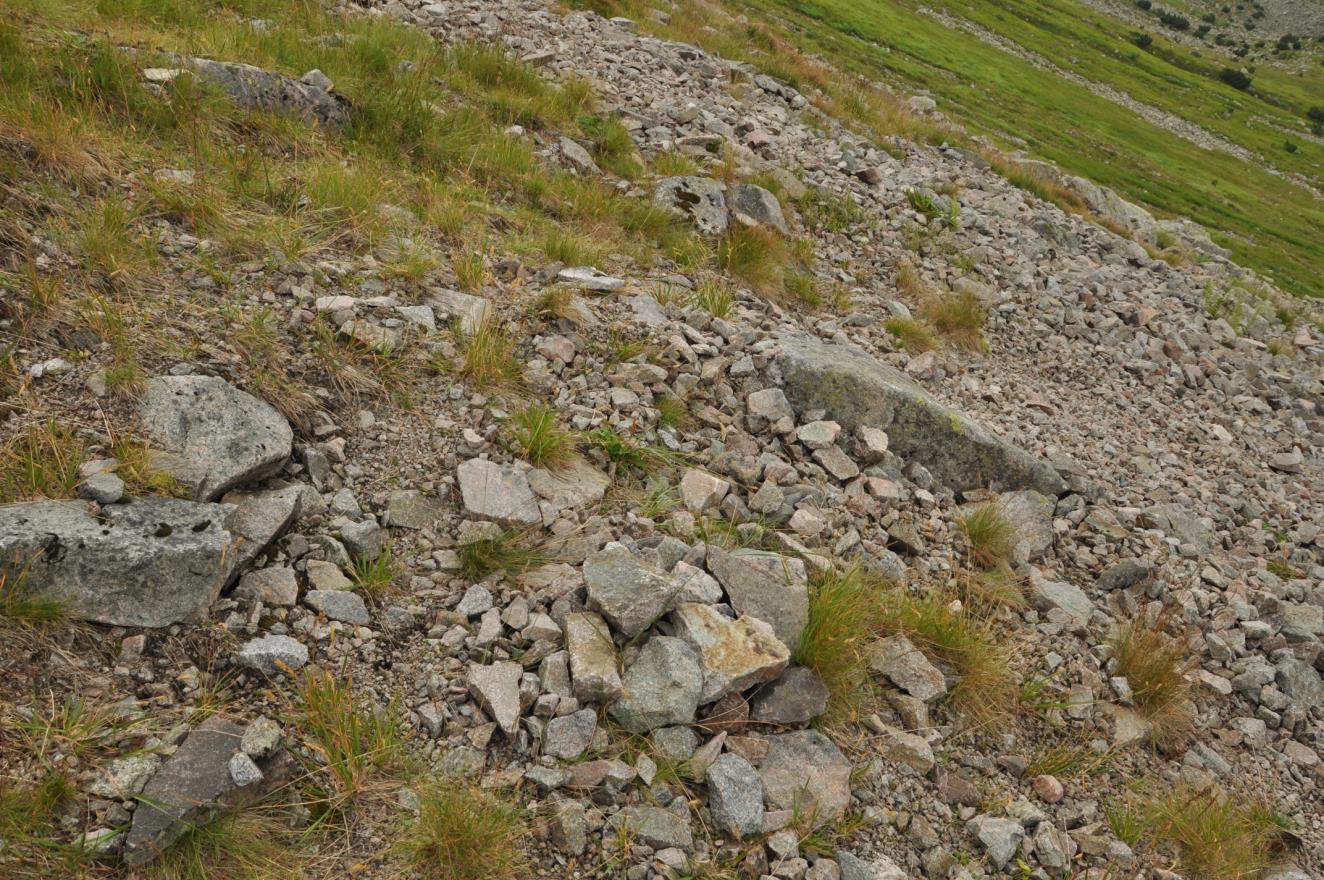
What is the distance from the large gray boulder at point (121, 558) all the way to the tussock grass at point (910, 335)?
8106mm

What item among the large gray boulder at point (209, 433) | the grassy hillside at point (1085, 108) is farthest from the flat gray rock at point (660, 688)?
the grassy hillside at point (1085, 108)

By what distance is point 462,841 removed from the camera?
3.43m

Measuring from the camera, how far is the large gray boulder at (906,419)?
24.2 ft

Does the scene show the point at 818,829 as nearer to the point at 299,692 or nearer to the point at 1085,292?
the point at 299,692

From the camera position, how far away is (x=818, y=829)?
410 cm

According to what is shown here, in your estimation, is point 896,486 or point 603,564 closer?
point 603,564

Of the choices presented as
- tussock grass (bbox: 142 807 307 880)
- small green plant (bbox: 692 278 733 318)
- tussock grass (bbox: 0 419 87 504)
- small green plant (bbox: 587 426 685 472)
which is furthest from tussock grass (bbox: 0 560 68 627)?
small green plant (bbox: 692 278 733 318)

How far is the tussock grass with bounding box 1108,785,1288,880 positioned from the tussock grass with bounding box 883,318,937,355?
229 inches

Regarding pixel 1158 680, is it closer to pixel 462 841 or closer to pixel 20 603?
pixel 462 841

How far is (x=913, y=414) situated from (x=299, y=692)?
5817 mm

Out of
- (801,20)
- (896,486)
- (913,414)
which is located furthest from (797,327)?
(801,20)

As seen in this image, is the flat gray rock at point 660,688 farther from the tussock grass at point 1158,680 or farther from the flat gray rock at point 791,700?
the tussock grass at point 1158,680

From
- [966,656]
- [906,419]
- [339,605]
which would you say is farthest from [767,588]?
[906,419]

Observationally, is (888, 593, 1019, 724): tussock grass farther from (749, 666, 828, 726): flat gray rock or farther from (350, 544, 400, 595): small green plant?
(350, 544, 400, 595): small green plant
